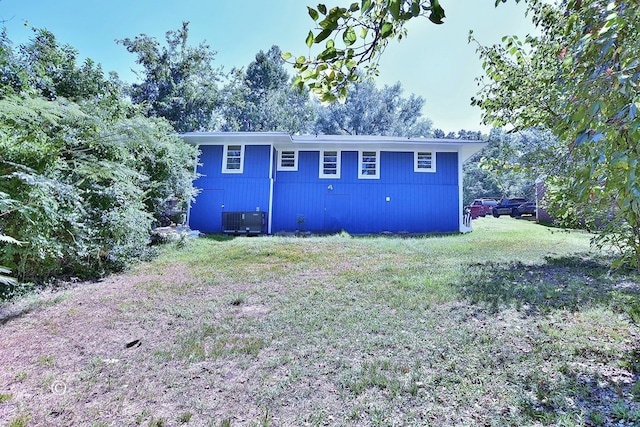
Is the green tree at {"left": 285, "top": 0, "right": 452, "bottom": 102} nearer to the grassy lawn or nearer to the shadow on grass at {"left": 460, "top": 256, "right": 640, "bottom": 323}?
the grassy lawn

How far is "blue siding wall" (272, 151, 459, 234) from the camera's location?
11953 millimetres

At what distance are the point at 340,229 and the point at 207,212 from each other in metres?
4.97

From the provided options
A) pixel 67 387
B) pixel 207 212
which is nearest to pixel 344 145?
pixel 207 212

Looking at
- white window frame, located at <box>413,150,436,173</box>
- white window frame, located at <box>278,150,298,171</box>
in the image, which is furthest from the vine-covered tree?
white window frame, located at <box>413,150,436,173</box>

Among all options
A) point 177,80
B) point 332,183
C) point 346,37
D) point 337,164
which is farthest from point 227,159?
point 177,80

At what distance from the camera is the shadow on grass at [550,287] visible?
381 cm

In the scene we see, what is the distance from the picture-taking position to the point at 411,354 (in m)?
2.77

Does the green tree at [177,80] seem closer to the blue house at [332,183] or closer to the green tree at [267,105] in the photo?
the green tree at [267,105]

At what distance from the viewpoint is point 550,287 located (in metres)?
4.53

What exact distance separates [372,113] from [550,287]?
2813cm

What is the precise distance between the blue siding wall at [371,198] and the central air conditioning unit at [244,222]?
107 cm

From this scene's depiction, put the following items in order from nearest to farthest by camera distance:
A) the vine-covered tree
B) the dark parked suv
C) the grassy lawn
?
the grassy lawn
the vine-covered tree
the dark parked suv

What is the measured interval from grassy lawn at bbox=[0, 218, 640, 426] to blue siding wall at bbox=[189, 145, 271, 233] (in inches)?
252

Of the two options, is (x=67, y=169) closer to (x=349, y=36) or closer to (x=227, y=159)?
(x=349, y=36)
